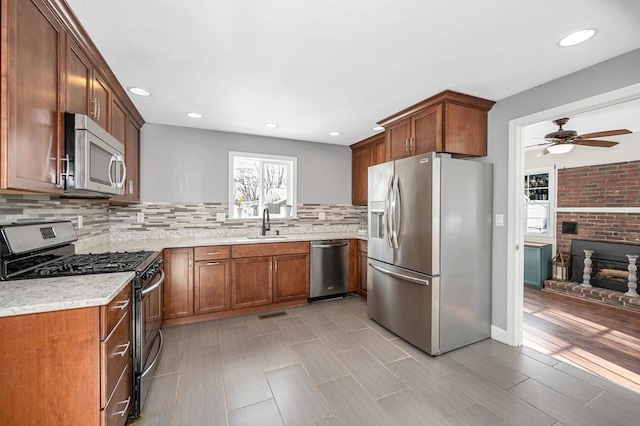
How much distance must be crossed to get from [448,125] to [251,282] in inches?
110

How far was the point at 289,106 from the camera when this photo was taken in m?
2.91

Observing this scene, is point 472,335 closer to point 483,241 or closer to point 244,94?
point 483,241

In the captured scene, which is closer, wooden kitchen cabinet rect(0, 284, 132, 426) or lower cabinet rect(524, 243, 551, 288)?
wooden kitchen cabinet rect(0, 284, 132, 426)

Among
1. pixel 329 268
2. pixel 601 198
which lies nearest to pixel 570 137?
pixel 601 198

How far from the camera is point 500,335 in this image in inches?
107

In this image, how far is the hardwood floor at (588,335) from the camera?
2264mm

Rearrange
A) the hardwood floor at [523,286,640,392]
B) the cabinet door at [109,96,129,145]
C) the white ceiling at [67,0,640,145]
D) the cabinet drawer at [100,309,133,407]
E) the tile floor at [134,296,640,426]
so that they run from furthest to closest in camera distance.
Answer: the cabinet door at [109,96,129,145] < the hardwood floor at [523,286,640,392] < the tile floor at [134,296,640,426] < the white ceiling at [67,0,640,145] < the cabinet drawer at [100,309,133,407]

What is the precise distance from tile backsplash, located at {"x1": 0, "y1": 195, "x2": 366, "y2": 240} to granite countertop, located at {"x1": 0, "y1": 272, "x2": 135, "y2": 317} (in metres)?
0.57

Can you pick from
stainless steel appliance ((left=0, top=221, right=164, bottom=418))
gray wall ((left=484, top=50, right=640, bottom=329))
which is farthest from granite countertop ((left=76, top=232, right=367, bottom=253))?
gray wall ((left=484, top=50, right=640, bottom=329))

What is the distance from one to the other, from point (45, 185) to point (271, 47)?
59.6 inches

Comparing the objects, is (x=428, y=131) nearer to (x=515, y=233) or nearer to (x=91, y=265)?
(x=515, y=233)

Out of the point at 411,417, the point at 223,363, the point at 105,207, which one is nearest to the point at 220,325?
the point at 223,363

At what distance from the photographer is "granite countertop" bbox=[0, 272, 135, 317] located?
111 centimetres

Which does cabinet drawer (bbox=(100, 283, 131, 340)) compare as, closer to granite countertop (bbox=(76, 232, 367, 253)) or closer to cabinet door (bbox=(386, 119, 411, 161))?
granite countertop (bbox=(76, 232, 367, 253))
